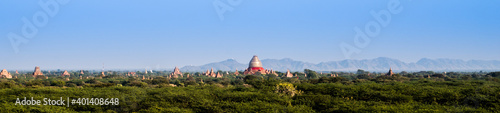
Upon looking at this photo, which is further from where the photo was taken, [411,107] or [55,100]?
[55,100]

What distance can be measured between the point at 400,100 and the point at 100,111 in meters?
19.6

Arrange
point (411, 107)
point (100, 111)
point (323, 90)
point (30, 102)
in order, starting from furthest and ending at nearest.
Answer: point (323, 90), point (30, 102), point (100, 111), point (411, 107)

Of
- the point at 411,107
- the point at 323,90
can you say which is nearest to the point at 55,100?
the point at 323,90

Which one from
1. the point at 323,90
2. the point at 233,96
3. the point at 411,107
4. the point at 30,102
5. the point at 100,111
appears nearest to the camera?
the point at 411,107

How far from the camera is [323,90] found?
29625 millimetres

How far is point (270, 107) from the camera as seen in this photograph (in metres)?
21.8

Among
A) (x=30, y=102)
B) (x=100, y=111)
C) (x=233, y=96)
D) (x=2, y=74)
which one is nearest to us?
(x=100, y=111)

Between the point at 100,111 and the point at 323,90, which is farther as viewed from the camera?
the point at 323,90

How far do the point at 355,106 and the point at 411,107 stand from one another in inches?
120

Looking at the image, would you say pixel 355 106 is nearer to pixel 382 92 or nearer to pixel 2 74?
pixel 382 92

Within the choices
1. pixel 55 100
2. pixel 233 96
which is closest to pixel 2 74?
pixel 55 100

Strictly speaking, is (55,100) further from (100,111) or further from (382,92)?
(382,92)

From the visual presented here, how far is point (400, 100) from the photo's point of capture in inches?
982

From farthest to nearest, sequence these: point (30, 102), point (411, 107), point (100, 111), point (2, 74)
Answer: point (2, 74) → point (30, 102) → point (100, 111) → point (411, 107)
